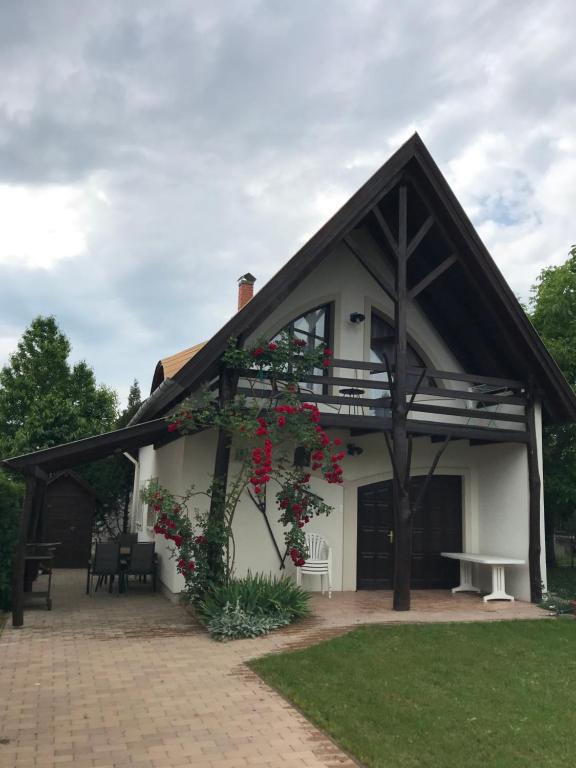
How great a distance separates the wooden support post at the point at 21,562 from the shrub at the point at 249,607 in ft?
7.72

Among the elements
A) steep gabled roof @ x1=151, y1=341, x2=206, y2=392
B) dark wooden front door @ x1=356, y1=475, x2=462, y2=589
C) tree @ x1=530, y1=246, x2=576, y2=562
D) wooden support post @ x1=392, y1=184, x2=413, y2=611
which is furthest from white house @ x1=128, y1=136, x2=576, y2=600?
tree @ x1=530, y1=246, x2=576, y2=562

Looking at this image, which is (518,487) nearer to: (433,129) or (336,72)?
(433,129)

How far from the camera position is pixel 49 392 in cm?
2548

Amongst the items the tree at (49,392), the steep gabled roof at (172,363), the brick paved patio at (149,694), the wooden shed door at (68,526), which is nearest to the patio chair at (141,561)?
the brick paved patio at (149,694)

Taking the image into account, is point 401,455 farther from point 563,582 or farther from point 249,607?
point 563,582

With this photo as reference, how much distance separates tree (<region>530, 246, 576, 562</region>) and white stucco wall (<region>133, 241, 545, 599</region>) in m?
3.09

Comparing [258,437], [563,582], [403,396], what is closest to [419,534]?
[403,396]

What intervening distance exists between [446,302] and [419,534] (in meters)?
4.47

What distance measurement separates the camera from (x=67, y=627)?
847 cm

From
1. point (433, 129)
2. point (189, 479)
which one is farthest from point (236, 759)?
point (433, 129)

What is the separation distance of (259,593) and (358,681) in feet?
9.10

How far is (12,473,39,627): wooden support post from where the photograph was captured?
840 cm

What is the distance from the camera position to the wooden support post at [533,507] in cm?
1070

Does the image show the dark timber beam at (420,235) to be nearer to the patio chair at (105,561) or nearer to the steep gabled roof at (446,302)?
the steep gabled roof at (446,302)
